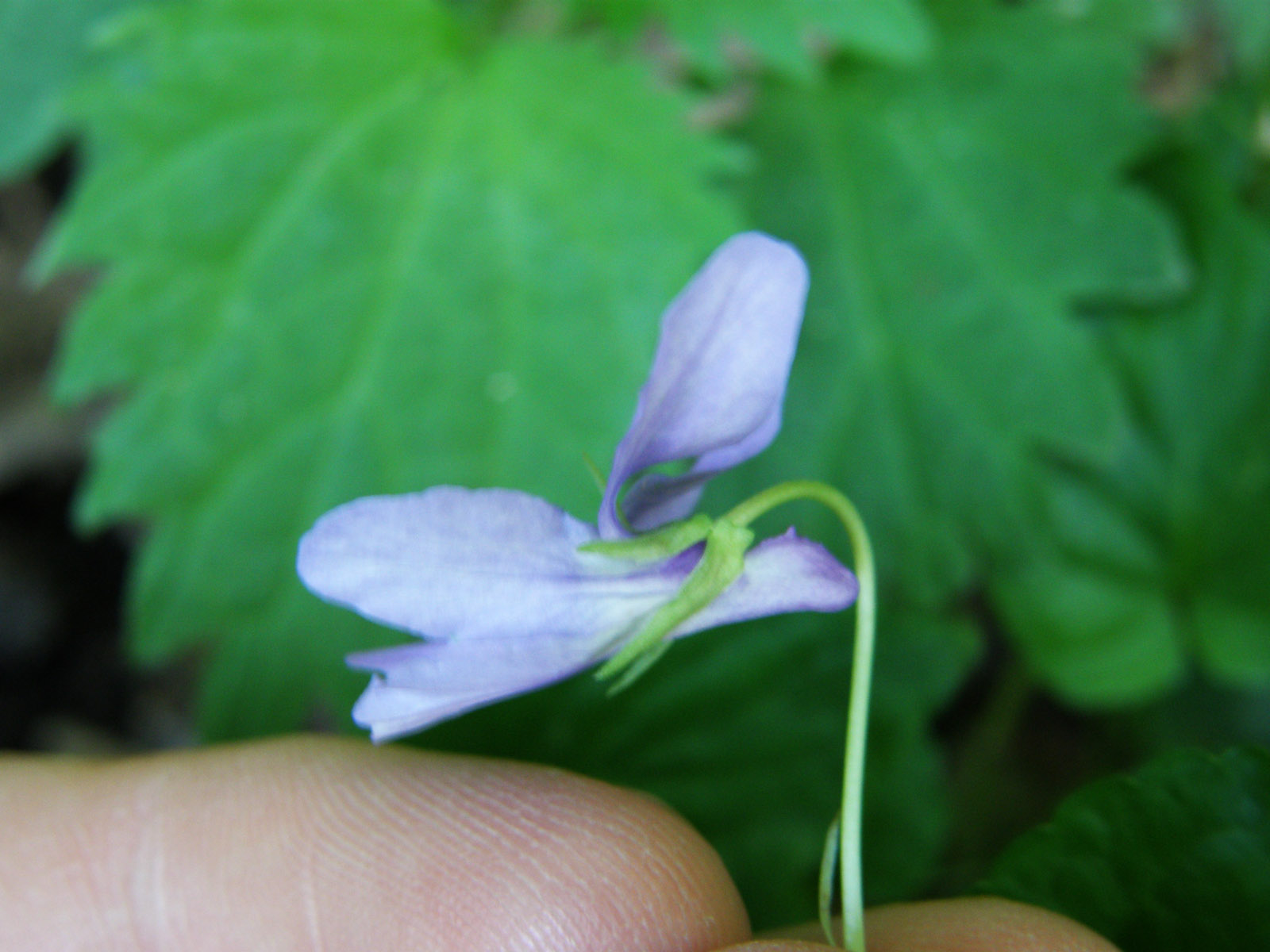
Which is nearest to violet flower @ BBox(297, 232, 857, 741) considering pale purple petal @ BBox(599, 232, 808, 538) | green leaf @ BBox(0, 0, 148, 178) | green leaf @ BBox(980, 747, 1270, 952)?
pale purple petal @ BBox(599, 232, 808, 538)

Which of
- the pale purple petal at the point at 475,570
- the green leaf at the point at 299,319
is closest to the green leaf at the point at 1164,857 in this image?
the pale purple petal at the point at 475,570

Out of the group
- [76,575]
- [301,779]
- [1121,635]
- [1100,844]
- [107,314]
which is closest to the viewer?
[1100,844]

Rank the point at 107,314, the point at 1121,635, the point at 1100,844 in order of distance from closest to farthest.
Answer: the point at 1100,844, the point at 107,314, the point at 1121,635

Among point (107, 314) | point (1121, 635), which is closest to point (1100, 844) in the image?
point (1121, 635)

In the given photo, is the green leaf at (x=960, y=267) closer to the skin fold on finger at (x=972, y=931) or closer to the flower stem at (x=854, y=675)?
the skin fold on finger at (x=972, y=931)

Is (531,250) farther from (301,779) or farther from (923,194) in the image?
(301,779)

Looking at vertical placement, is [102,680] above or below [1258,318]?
below
